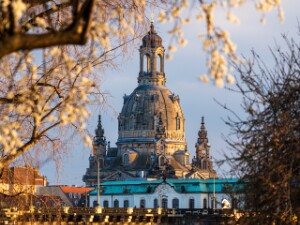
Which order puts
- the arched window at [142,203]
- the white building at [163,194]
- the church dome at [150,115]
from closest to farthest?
the white building at [163,194] < the arched window at [142,203] < the church dome at [150,115]

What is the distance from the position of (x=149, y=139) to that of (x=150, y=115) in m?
4.53

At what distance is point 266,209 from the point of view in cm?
1881

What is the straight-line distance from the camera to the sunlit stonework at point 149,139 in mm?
166250

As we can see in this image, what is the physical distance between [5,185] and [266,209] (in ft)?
17.2

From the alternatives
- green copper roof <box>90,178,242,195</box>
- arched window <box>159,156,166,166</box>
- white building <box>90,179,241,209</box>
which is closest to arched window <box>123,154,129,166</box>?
arched window <box>159,156,166,166</box>

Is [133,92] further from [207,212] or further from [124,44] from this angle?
[124,44]

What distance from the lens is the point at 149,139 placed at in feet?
557

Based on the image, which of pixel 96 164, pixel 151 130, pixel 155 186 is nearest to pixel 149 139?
pixel 151 130

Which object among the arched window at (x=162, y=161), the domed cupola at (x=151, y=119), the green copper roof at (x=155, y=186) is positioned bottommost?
the green copper roof at (x=155, y=186)

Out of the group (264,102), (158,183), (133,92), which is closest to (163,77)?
(133,92)

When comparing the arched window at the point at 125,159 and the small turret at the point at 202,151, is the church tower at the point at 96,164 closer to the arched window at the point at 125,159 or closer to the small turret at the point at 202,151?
the arched window at the point at 125,159

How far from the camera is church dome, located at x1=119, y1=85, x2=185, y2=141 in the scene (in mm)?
169750

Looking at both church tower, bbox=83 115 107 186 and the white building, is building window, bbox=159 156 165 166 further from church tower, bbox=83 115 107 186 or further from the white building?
the white building

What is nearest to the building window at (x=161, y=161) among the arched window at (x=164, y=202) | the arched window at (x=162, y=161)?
the arched window at (x=162, y=161)
